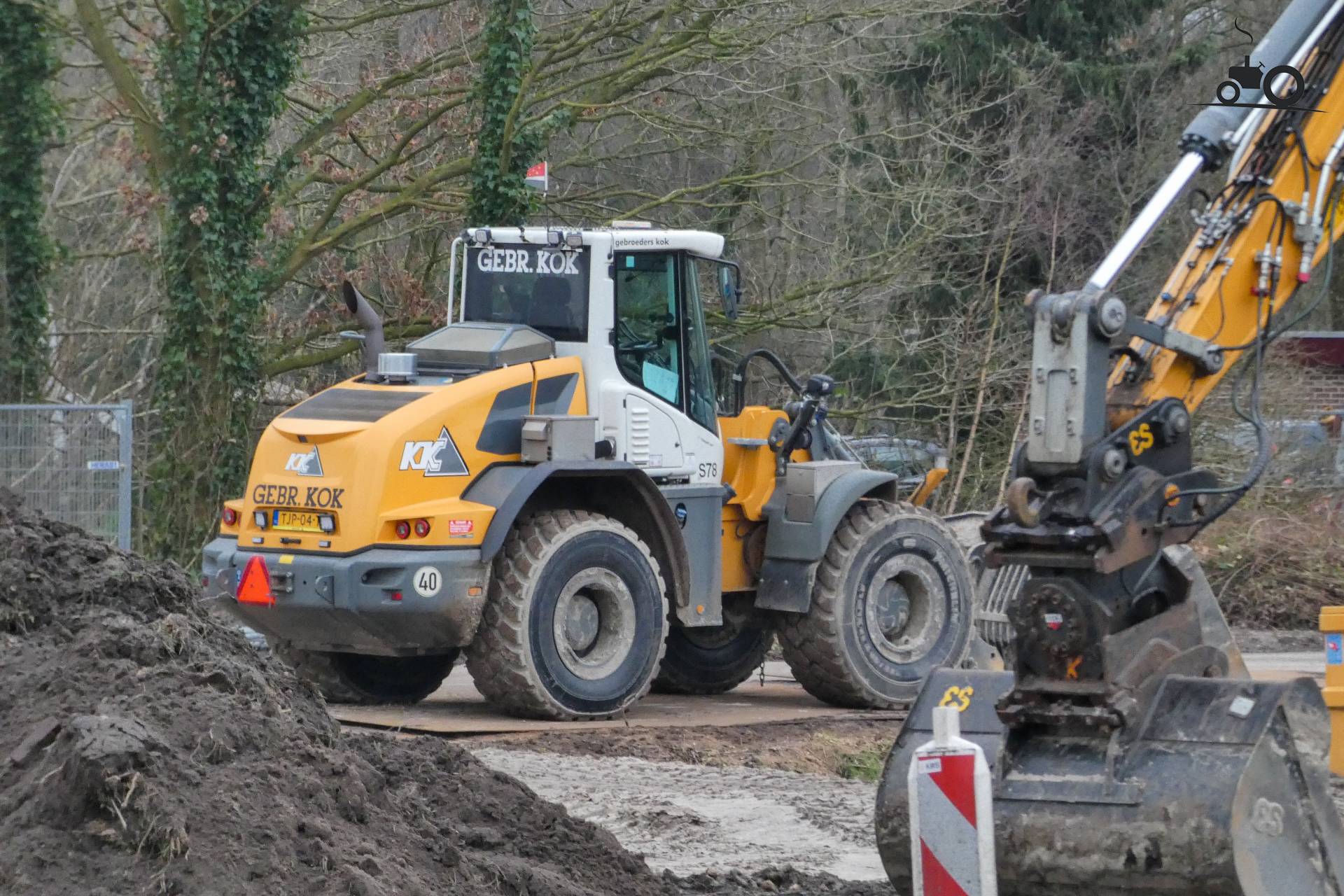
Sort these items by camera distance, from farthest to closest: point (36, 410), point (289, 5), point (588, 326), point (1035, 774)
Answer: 1. point (289, 5)
2. point (36, 410)
3. point (588, 326)
4. point (1035, 774)

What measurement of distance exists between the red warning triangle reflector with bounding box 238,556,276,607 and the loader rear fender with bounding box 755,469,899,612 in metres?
3.22

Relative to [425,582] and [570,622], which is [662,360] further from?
[425,582]

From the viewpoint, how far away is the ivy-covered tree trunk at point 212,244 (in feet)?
55.3

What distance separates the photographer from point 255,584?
10.6 metres

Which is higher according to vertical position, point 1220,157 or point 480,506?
point 1220,157

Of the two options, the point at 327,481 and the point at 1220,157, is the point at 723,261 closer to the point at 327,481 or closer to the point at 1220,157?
the point at 327,481

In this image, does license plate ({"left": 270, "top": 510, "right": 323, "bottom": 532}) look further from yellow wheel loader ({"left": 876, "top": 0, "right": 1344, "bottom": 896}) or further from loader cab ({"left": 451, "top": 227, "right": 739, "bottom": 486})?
yellow wheel loader ({"left": 876, "top": 0, "right": 1344, "bottom": 896})

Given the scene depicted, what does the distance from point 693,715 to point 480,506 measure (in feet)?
6.98

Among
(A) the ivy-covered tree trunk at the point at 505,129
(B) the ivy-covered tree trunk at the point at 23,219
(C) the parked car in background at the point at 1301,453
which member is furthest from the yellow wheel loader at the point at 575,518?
(C) the parked car in background at the point at 1301,453

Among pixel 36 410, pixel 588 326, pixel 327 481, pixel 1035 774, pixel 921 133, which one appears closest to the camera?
pixel 1035 774

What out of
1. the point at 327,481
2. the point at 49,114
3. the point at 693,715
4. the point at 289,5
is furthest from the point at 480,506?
the point at 49,114

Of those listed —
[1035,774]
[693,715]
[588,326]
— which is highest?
[588,326]

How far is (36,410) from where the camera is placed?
→ 1462 centimetres
